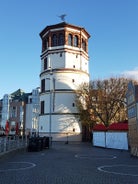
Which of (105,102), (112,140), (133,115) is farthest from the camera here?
(105,102)

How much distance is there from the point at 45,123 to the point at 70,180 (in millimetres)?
46336

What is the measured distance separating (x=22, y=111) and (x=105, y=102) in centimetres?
5082

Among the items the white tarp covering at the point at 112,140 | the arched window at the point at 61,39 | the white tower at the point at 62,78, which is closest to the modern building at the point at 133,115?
the white tarp covering at the point at 112,140

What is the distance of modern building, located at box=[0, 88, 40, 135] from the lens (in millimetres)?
93438

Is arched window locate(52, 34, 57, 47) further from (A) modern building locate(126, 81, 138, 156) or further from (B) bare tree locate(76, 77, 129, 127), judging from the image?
(A) modern building locate(126, 81, 138, 156)

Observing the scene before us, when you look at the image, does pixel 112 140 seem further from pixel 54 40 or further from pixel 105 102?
pixel 54 40

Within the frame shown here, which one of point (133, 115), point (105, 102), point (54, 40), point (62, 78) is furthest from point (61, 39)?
point (133, 115)

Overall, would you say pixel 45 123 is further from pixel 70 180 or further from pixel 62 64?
pixel 70 180

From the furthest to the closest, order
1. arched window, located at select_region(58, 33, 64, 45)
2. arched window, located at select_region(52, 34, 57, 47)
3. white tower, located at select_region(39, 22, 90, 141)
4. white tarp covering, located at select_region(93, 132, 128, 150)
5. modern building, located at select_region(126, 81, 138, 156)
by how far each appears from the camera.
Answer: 1. arched window, located at select_region(52, 34, 57, 47)
2. arched window, located at select_region(58, 33, 64, 45)
3. white tower, located at select_region(39, 22, 90, 141)
4. white tarp covering, located at select_region(93, 132, 128, 150)
5. modern building, located at select_region(126, 81, 138, 156)

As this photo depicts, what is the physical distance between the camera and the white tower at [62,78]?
55.9m

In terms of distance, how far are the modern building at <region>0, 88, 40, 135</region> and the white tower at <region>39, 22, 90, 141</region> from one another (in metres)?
35.3

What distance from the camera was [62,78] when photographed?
56.8m

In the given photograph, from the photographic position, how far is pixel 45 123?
57.2m

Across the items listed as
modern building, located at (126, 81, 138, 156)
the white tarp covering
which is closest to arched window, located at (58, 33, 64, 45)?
the white tarp covering
